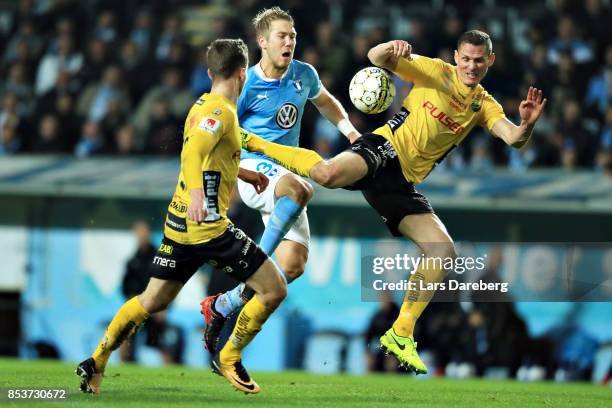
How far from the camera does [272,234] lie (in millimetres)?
9797

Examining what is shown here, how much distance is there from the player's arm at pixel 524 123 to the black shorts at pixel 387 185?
0.82 meters

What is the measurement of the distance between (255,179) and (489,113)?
202cm

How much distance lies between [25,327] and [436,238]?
755cm

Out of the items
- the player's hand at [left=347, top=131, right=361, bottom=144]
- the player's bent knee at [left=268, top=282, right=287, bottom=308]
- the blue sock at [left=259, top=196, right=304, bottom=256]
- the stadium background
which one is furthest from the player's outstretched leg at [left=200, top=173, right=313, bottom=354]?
the stadium background

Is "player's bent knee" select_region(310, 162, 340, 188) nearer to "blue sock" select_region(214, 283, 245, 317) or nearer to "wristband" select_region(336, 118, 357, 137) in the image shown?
"wristband" select_region(336, 118, 357, 137)

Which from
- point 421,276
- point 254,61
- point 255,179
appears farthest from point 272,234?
point 254,61

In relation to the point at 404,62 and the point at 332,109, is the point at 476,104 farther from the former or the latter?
the point at 332,109

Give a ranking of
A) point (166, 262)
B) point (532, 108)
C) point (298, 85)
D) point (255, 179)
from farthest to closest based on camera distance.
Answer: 1. point (298, 85)
2. point (532, 108)
3. point (255, 179)
4. point (166, 262)

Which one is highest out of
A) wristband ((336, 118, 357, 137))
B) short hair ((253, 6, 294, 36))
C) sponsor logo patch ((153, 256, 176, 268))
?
short hair ((253, 6, 294, 36))

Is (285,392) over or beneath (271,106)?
beneath

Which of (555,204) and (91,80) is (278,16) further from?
(91,80)

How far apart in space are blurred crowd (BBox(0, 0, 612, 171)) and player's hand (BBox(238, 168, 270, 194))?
19.5 feet

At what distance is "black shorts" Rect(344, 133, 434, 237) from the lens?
10016 millimetres

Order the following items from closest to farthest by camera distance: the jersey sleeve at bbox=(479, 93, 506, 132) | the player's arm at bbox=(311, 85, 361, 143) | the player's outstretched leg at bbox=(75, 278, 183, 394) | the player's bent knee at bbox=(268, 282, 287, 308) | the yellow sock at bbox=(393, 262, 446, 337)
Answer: the player's outstretched leg at bbox=(75, 278, 183, 394), the player's bent knee at bbox=(268, 282, 287, 308), the yellow sock at bbox=(393, 262, 446, 337), the jersey sleeve at bbox=(479, 93, 506, 132), the player's arm at bbox=(311, 85, 361, 143)
